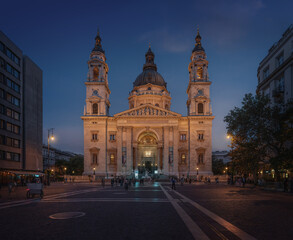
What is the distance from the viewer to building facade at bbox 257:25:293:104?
30109 mm

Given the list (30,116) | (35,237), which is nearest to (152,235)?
(35,237)

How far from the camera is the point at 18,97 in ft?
173

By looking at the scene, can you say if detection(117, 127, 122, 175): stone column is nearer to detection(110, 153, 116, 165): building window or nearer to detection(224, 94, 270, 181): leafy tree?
detection(110, 153, 116, 165): building window

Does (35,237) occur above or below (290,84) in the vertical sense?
below

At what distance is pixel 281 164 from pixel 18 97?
48172 millimetres

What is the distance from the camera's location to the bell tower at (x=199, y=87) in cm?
7066

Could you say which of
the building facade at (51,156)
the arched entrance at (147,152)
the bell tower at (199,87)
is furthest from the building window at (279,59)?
the building facade at (51,156)

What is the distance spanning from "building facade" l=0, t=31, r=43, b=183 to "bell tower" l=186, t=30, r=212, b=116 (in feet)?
129

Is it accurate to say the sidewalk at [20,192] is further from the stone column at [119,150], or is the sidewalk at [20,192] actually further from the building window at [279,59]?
the stone column at [119,150]

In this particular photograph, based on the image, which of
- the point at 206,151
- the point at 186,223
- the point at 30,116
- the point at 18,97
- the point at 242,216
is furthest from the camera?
the point at 206,151

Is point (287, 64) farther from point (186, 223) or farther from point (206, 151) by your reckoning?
point (206, 151)

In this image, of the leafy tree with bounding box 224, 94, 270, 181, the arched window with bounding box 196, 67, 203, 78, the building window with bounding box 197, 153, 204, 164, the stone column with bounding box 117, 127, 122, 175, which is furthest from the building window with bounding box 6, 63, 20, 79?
the building window with bounding box 197, 153, 204, 164

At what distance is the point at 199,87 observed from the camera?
71875 mm

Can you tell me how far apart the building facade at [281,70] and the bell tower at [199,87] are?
32.6 meters
